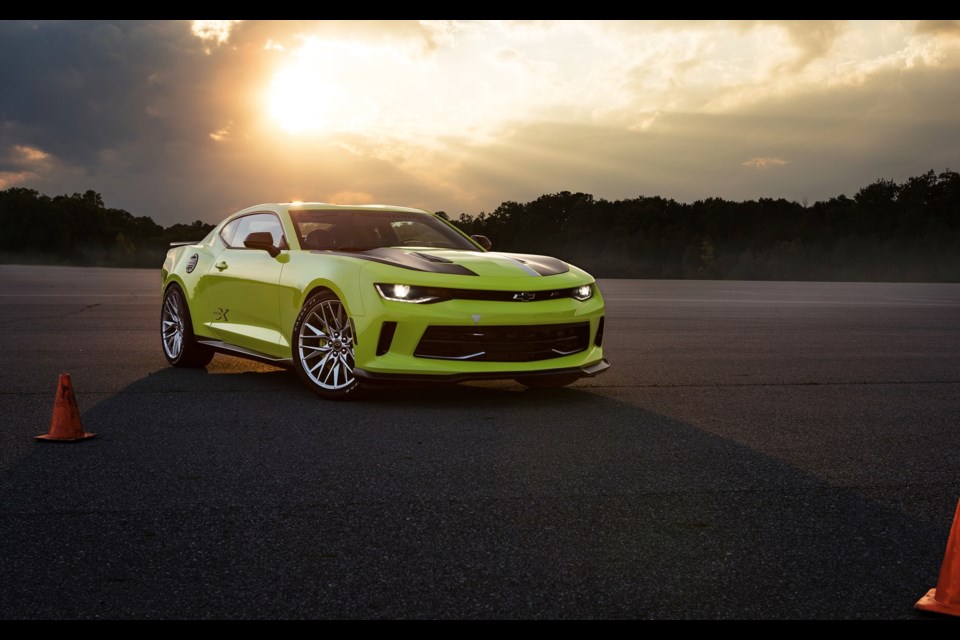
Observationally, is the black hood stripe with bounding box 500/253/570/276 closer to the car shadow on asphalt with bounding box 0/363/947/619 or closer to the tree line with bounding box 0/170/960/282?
the car shadow on asphalt with bounding box 0/363/947/619

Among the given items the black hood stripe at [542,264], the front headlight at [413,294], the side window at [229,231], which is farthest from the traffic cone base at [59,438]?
the side window at [229,231]

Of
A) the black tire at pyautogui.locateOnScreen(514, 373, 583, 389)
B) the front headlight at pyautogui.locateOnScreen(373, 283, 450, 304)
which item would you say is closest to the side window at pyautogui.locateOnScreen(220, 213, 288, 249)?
the front headlight at pyautogui.locateOnScreen(373, 283, 450, 304)

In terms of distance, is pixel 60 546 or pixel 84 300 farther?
pixel 84 300

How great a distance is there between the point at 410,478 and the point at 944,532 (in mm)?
2497

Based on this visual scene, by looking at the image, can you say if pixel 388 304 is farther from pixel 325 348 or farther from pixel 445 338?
pixel 325 348

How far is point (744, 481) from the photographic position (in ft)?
17.1

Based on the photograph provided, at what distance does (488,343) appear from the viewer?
24.9ft

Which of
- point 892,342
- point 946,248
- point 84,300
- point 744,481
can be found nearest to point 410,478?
point 744,481

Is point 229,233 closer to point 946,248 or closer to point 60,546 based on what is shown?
point 60,546

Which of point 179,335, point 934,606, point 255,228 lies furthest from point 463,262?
point 934,606

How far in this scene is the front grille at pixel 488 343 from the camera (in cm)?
752

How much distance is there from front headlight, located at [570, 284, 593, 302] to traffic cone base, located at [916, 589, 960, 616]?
4914mm

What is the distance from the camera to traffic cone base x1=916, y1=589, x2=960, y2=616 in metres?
3.24

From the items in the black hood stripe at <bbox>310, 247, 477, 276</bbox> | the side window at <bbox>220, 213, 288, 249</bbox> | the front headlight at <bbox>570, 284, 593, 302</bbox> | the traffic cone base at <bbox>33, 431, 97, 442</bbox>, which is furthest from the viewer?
the side window at <bbox>220, 213, 288, 249</bbox>
